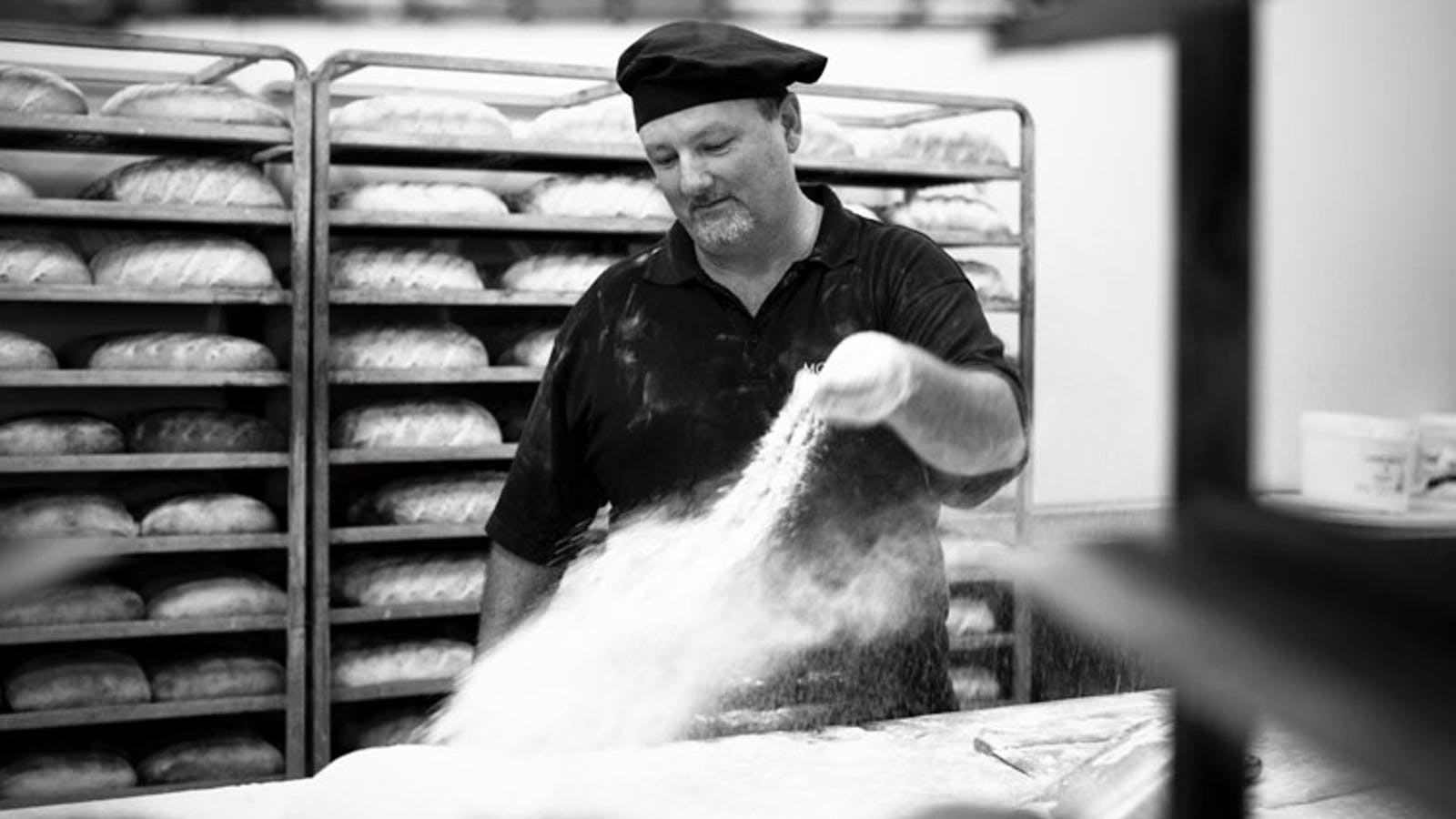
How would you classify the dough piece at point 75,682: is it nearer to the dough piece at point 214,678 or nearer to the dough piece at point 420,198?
the dough piece at point 214,678

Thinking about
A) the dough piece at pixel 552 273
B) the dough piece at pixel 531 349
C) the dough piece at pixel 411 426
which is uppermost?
the dough piece at pixel 552 273

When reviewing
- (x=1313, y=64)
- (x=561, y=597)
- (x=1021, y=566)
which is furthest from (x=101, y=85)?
(x=1313, y=64)

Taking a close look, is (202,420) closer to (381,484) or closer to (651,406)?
(381,484)

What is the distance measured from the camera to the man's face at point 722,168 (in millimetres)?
2096

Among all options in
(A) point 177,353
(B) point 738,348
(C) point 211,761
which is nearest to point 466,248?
(A) point 177,353

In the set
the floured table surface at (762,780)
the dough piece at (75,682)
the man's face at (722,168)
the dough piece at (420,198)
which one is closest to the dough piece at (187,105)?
the dough piece at (420,198)

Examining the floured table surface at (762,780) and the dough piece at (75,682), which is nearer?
the floured table surface at (762,780)

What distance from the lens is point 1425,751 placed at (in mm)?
342

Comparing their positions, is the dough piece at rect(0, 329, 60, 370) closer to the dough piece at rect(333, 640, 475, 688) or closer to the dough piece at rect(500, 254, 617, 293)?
the dough piece at rect(333, 640, 475, 688)

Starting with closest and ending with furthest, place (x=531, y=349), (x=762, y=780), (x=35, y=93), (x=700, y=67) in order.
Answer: (x=762, y=780), (x=700, y=67), (x=35, y=93), (x=531, y=349)

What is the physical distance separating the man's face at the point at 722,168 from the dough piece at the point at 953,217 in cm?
197

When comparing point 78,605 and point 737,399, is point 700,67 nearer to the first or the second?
point 737,399

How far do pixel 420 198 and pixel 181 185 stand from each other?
22.2 inches

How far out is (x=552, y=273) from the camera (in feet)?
12.1
